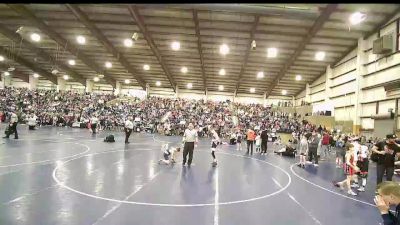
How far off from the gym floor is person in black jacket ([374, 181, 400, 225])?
406cm

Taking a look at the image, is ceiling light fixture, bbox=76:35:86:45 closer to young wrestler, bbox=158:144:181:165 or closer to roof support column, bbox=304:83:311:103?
young wrestler, bbox=158:144:181:165

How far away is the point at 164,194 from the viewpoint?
8703mm

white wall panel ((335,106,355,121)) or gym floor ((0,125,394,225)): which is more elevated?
white wall panel ((335,106,355,121))

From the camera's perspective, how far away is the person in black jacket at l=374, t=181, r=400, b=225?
2705 millimetres

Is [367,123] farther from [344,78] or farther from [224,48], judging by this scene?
[224,48]

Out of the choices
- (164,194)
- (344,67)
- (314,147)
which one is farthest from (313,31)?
(164,194)

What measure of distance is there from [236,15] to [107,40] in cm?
1418

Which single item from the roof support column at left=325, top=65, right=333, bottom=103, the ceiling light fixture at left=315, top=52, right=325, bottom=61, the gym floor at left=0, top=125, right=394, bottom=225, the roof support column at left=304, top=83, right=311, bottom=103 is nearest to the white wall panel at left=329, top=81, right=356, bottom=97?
the roof support column at left=325, top=65, right=333, bottom=103

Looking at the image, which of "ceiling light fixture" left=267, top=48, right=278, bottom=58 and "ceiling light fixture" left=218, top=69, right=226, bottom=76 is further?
"ceiling light fixture" left=218, top=69, right=226, bottom=76

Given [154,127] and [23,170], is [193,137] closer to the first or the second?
[23,170]

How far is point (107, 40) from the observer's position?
106 feet

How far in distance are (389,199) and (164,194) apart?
6.68m

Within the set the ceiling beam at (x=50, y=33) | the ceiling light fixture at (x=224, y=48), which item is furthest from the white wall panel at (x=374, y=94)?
the ceiling beam at (x=50, y=33)

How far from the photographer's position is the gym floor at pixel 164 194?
22.3ft
